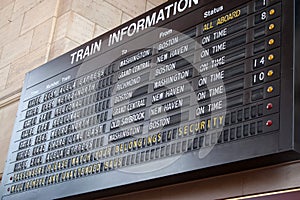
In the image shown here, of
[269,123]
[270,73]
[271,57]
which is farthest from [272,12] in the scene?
[269,123]

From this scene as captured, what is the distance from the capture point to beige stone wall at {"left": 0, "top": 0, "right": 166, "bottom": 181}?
6.24 meters

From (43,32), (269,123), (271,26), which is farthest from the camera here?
(43,32)

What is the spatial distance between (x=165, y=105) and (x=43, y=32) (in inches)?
120

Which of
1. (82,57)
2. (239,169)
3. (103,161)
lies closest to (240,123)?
(239,169)

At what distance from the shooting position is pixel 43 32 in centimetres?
648

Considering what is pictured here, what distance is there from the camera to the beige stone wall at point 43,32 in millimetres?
6238

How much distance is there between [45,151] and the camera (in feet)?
15.8

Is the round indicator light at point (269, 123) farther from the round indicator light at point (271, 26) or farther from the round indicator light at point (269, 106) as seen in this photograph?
the round indicator light at point (271, 26)

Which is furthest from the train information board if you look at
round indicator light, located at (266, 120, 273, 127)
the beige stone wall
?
the beige stone wall

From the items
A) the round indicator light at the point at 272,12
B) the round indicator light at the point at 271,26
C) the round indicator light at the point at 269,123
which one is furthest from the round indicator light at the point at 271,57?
the round indicator light at the point at 269,123

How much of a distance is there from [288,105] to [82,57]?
2.35 metres

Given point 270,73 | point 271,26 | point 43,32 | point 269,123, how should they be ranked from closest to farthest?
point 269,123 → point 270,73 → point 271,26 → point 43,32

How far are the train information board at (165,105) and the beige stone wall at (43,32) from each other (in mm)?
988

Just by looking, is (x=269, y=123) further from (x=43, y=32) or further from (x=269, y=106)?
(x=43, y=32)
